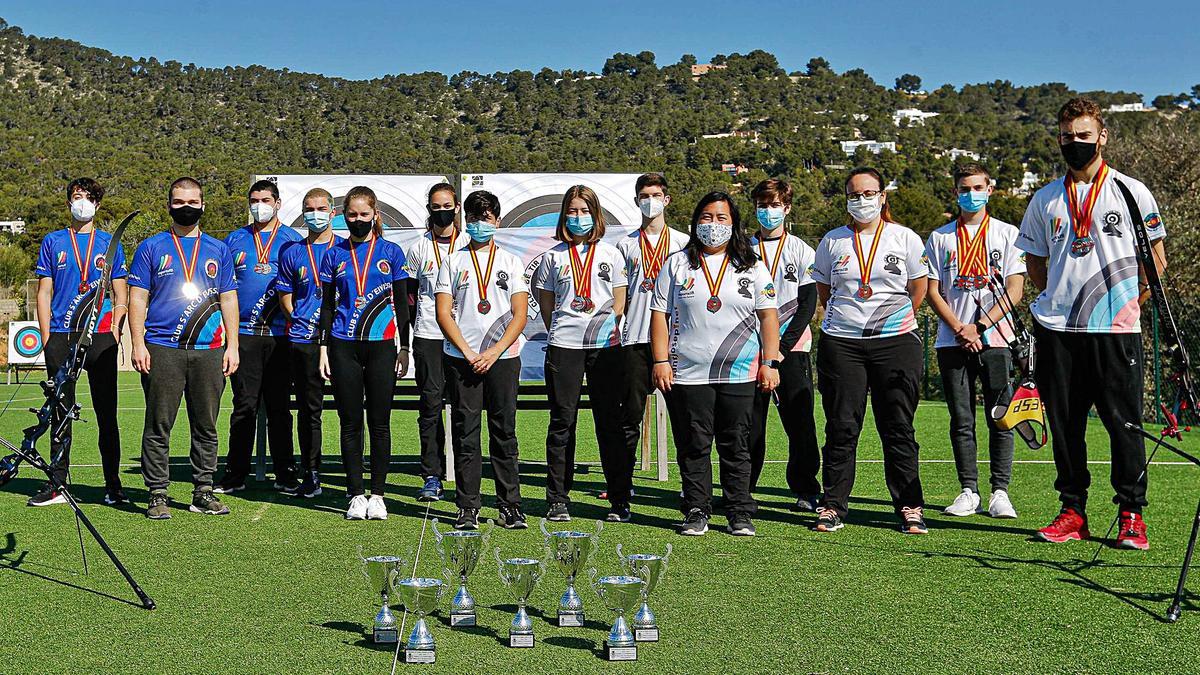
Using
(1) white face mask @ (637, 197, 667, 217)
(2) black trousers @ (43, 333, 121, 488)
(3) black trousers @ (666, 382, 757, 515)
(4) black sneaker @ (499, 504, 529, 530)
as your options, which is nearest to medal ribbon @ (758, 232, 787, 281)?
(1) white face mask @ (637, 197, 667, 217)

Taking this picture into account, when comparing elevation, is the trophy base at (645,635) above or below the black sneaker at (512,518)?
above

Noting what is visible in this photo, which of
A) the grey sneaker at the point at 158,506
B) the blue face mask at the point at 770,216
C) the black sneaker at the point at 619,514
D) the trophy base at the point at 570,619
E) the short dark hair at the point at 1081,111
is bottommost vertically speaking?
the black sneaker at the point at 619,514

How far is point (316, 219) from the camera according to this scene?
287 inches

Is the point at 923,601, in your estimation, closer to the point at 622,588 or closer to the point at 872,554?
the point at 872,554

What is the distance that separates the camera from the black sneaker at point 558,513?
263 inches

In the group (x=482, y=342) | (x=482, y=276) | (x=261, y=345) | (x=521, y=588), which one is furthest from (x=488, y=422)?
(x=521, y=588)

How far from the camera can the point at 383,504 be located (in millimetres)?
6938

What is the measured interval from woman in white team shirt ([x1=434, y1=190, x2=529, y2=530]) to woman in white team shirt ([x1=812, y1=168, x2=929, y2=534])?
168 centimetres

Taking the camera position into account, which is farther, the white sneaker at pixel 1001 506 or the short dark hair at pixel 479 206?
the white sneaker at pixel 1001 506

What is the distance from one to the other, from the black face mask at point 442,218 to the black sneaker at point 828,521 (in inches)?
109

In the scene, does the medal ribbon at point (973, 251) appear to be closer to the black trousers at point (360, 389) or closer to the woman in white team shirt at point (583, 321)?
the woman in white team shirt at point (583, 321)

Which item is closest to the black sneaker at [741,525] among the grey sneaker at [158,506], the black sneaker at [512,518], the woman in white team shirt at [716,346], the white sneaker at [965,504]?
the woman in white team shirt at [716,346]

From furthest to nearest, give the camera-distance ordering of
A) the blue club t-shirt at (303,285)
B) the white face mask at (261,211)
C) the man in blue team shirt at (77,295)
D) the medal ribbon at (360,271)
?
the white face mask at (261,211)
the blue club t-shirt at (303,285)
the man in blue team shirt at (77,295)
the medal ribbon at (360,271)

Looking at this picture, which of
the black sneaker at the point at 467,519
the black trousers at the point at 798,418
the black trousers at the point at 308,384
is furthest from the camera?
the black trousers at the point at 308,384
